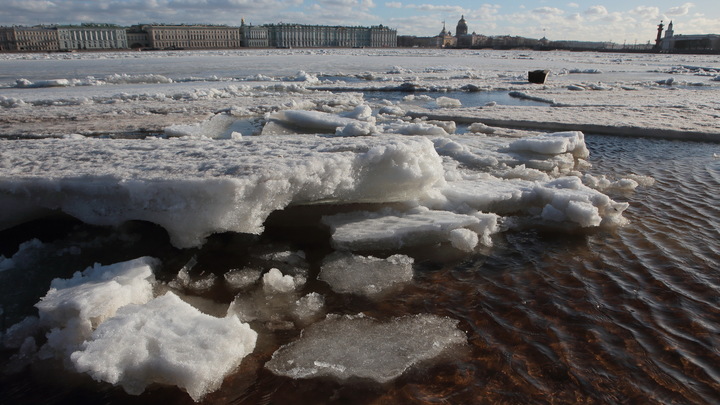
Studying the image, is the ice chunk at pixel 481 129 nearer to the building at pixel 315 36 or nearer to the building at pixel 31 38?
the building at pixel 31 38

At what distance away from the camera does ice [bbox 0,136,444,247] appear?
10.6ft

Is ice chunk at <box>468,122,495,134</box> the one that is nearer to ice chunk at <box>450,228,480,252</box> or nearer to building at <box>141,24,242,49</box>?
ice chunk at <box>450,228,480,252</box>

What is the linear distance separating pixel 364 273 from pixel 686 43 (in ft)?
363

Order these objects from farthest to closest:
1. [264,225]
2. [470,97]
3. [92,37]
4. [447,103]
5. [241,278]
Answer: [92,37]
[470,97]
[447,103]
[264,225]
[241,278]

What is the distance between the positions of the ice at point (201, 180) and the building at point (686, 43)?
90.4 m

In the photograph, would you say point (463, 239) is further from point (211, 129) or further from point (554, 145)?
point (211, 129)

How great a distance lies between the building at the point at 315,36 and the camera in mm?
121500

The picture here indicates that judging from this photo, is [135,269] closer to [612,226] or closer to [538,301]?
[538,301]

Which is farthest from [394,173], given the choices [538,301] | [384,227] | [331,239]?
[538,301]

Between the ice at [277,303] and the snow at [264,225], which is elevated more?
the snow at [264,225]

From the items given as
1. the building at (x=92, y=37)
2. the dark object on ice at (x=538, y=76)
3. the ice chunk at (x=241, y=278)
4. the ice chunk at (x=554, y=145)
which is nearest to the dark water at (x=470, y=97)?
the dark object on ice at (x=538, y=76)

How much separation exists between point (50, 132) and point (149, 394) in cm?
825

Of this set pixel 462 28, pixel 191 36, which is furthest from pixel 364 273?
pixel 462 28

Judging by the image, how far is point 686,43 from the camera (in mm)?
87625
